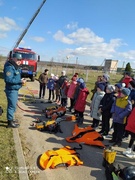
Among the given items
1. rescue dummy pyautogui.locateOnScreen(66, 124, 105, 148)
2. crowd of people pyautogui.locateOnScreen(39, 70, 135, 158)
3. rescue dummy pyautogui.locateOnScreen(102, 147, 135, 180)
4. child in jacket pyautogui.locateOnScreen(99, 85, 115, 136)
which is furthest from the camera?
child in jacket pyautogui.locateOnScreen(99, 85, 115, 136)

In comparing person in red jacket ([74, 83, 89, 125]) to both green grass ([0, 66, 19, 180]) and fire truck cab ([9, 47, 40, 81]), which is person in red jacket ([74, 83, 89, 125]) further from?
fire truck cab ([9, 47, 40, 81])

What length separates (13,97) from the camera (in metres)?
6.25

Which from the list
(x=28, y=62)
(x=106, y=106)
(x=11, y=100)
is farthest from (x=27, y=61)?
(x=106, y=106)

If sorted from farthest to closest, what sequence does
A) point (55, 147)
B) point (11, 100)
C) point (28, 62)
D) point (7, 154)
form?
point (28, 62), point (11, 100), point (55, 147), point (7, 154)

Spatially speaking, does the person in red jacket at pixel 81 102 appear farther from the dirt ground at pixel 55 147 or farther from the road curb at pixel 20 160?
the road curb at pixel 20 160

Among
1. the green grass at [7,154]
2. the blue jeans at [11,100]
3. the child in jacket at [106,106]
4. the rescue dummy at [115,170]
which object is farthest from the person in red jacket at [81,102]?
the rescue dummy at [115,170]

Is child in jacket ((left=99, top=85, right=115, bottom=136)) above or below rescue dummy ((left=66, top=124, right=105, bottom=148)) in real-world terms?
above

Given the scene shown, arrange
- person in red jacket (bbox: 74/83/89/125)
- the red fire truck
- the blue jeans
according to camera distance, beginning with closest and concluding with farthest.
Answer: the blue jeans
person in red jacket (bbox: 74/83/89/125)
the red fire truck

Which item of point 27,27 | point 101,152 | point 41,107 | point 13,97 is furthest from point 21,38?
point 101,152

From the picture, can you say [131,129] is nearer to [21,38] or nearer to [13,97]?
[13,97]

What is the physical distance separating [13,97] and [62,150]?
237 cm

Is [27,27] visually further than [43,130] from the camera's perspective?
Yes

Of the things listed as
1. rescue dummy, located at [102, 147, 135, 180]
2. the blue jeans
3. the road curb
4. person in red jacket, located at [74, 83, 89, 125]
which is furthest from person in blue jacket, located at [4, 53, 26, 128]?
rescue dummy, located at [102, 147, 135, 180]

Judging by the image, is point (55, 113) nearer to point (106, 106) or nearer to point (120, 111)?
point (106, 106)
